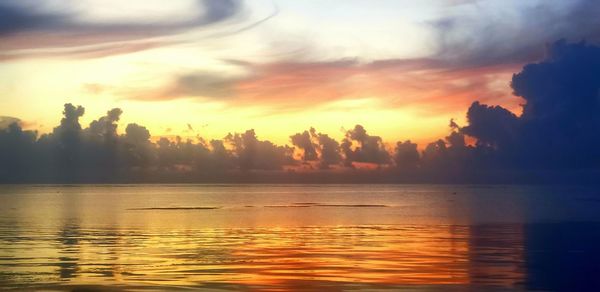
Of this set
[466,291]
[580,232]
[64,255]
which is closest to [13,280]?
[64,255]

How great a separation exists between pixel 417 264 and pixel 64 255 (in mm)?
21314

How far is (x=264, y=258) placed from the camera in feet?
149

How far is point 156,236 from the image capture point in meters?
64.9

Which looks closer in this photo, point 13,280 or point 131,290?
point 131,290

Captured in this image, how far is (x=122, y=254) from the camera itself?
48219mm

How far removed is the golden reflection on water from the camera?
35688 mm

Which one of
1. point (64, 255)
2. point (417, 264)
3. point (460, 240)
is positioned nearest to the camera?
point (417, 264)

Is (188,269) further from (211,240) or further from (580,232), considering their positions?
(580,232)

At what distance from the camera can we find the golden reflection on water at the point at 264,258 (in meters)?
35.7

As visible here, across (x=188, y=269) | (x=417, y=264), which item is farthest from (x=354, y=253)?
(x=188, y=269)

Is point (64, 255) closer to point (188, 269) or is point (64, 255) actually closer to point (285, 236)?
point (188, 269)

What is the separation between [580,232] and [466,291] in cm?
3978

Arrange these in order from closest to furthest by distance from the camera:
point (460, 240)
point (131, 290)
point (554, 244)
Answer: point (131, 290) < point (554, 244) < point (460, 240)

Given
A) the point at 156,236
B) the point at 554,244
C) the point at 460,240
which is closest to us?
the point at 554,244
